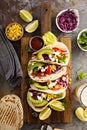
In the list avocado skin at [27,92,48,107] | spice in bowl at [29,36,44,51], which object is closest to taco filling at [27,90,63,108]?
avocado skin at [27,92,48,107]

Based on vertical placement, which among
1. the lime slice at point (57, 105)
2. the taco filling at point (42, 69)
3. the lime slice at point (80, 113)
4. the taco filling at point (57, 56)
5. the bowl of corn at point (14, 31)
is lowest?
the lime slice at point (80, 113)

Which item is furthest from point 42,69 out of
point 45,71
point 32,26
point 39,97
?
point 32,26

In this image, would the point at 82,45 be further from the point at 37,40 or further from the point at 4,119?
the point at 4,119

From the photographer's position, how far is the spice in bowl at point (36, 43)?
2.34 meters

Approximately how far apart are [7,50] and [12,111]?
306 mm

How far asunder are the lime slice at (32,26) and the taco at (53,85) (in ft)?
0.91

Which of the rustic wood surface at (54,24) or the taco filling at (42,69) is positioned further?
the rustic wood surface at (54,24)

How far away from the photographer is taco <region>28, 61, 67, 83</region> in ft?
7.48

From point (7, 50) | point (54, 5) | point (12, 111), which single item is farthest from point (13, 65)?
point (54, 5)

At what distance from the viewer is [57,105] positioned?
231 centimetres

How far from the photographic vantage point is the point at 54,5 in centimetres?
244

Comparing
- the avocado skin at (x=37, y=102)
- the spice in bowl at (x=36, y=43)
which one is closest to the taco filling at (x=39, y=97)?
the avocado skin at (x=37, y=102)

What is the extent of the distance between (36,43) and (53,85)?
0.76 feet

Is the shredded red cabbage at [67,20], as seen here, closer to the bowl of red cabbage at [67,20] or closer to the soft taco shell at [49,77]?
the bowl of red cabbage at [67,20]
